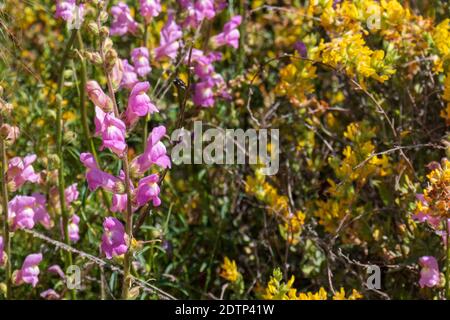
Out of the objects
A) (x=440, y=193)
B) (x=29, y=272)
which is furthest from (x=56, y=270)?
(x=440, y=193)

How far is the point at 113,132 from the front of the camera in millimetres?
1968

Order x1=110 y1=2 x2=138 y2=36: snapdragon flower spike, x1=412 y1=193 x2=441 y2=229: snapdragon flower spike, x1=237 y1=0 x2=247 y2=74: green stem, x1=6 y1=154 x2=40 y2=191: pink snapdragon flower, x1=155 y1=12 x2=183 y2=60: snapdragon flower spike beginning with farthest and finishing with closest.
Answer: x1=237 y1=0 x2=247 y2=74: green stem < x1=155 y1=12 x2=183 y2=60: snapdragon flower spike < x1=110 y1=2 x2=138 y2=36: snapdragon flower spike < x1=6 y1=154 x2=40 y2=191: pink snapdragon flower < x1=412 y1=193 x2=441 y2=229: snapdragon flower spike

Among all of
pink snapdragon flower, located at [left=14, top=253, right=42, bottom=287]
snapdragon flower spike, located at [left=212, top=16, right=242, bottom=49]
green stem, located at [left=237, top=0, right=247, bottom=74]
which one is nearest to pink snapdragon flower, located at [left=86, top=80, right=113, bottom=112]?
pink snapdragon flower, located at [left=14, top=253, right=42, bottom=287]

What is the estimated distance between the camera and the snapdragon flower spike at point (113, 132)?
1.96 m

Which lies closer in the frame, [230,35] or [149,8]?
[149,8]

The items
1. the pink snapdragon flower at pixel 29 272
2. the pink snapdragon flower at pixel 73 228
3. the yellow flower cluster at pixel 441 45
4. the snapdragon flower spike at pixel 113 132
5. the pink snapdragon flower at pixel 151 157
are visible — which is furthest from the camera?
the pink snapdragon flower at pixel 73 228

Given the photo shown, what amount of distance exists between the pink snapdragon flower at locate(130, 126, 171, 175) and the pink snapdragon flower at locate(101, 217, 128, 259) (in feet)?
0.46

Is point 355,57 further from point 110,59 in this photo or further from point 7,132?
point 7,132

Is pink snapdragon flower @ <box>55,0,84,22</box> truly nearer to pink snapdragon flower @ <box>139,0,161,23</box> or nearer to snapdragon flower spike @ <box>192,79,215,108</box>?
pink snapdragon flower @ <box>139,0,161,23</box>

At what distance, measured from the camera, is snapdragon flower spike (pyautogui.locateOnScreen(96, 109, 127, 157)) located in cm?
196

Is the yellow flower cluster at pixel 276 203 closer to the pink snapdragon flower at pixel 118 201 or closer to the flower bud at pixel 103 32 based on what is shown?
the pink snapdragon flower at pixel 118 201

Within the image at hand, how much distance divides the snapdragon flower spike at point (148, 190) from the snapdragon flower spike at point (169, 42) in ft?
3.14

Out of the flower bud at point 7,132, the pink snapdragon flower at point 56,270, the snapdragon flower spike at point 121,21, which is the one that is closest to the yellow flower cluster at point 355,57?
the snapdragon flower spike at point 121,21

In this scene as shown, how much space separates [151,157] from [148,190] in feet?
0.30
